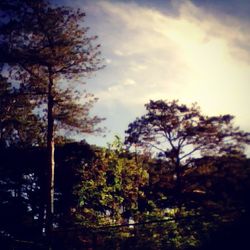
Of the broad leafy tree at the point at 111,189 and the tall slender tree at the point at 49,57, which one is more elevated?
the tall slender tree at the point at 49,57

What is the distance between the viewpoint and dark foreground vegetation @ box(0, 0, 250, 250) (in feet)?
40.7

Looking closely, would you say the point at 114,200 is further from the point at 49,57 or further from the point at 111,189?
the point at 49,57

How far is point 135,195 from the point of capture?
16.1 metres

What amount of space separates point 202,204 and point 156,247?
29.0ft

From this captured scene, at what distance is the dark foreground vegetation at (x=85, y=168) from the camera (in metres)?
12.4

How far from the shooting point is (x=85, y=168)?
17516 mm

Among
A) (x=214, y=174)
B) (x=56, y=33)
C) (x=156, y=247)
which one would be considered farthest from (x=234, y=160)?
(x=56, y=33)

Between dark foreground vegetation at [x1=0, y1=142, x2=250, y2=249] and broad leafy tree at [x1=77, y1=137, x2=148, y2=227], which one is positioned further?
broad leafy tree at [x1=77, y1=137, x2=148, y2=227]

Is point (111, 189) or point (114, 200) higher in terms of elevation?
point (111, 189)

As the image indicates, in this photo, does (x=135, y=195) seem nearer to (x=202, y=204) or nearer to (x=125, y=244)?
(x=125, y=244)

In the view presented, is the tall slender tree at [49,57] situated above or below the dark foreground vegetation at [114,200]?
above

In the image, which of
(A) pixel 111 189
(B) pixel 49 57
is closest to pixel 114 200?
Answer: (A) pixel 111 189

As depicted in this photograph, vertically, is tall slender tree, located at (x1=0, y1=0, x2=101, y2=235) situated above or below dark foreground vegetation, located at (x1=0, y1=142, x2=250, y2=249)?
above

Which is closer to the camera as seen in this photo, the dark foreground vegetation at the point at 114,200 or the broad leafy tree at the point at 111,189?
the dark foreground vegetation at the point at 114,200
